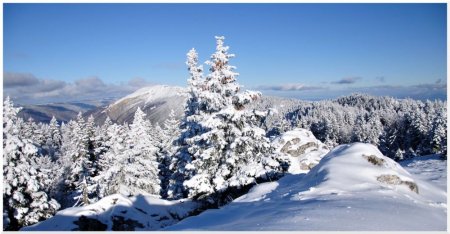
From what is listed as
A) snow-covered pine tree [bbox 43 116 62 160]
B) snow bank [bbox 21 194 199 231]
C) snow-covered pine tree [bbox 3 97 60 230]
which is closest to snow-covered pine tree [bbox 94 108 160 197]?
snow-covered pine tree [bbox 3 97 60 230]

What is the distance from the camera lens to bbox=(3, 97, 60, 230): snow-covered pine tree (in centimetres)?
1916

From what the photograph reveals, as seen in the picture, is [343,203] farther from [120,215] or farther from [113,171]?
[113,171]

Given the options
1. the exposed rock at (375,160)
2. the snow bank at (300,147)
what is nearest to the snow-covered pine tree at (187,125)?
the exposed rock at (375,160)

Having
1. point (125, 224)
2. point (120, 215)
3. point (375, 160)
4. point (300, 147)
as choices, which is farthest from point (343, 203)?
point (300, 147)

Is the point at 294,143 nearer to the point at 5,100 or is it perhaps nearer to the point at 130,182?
the point at 130,182

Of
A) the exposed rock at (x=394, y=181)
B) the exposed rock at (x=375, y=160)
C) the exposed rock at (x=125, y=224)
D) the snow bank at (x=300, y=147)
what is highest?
the exposed rock at (x=375, y=160)

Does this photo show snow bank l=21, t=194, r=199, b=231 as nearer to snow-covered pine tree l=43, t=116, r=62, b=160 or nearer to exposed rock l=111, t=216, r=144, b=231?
→ exposed rock l=111, t=216, r=144, b=231

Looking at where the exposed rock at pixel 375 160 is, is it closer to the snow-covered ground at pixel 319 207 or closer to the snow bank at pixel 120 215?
the snow-covered ground at pixel 319 207

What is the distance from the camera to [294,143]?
45.1m

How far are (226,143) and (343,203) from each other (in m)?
10.9

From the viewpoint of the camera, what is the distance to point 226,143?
20375 millimetres

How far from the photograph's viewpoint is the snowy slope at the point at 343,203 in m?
8.29

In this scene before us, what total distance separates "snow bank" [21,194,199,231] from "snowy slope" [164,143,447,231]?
5.01 metres

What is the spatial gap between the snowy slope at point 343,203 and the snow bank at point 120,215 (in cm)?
501
